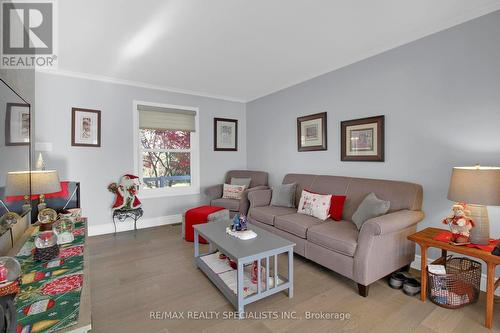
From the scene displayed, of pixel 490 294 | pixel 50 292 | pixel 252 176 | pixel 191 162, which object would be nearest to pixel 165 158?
pixel 191 162

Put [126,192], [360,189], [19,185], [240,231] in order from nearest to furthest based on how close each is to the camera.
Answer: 1. [19,185]
2. [240,231]
3. [360,189]
4. [126,192]

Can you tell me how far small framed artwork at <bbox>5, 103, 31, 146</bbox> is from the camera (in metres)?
1.34

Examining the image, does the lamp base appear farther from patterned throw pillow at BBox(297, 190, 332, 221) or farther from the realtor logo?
the realtor logo

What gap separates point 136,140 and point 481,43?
14.3 feet

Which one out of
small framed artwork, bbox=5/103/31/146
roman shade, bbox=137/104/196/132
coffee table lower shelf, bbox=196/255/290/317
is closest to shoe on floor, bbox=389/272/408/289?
coffee table lower shelf, bbox=196/255/290/317

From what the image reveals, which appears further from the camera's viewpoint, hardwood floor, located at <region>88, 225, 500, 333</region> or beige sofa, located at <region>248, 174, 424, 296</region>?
beige sofa, located at <region>248, 174, 424, 296</region>

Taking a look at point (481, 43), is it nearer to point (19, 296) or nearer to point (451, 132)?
point (451, 132)

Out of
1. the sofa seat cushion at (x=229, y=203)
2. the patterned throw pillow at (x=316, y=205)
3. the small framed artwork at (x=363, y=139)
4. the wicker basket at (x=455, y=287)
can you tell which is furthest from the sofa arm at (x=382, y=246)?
the sofa seat cushion at (x=229, y=203)

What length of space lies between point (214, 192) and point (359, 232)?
2689 mm

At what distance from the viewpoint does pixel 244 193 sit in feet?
12.3

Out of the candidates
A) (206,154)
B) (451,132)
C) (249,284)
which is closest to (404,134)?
(451,132)

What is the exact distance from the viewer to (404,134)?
2584 millimetres

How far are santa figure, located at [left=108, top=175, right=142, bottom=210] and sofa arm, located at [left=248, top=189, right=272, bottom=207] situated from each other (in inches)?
69.3

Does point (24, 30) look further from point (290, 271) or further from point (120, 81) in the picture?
point (290, 271)
